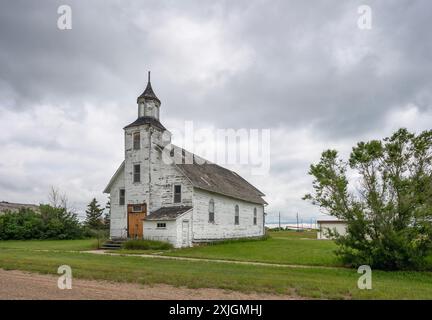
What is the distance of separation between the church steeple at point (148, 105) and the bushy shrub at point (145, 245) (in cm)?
979

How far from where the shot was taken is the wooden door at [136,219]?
25094mm

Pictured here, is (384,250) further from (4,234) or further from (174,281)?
(4,234)

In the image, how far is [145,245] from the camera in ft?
69.9

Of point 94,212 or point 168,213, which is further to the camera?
point 94,212

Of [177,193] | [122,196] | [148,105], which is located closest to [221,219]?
[177,193]

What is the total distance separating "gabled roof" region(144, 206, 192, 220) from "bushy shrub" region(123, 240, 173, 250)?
168 cm

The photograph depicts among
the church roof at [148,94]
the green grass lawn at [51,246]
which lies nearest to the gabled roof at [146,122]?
the church roof at [148,94]

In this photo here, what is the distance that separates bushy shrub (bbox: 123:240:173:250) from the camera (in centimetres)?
2128

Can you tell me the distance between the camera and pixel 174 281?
31.3 feet

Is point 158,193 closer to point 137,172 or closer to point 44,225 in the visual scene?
point 137,172

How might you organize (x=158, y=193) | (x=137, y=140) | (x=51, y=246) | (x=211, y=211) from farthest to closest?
(x=211, y=211) → (x=137, y=140) → (x=158, y=193) → (x=51, y=246)

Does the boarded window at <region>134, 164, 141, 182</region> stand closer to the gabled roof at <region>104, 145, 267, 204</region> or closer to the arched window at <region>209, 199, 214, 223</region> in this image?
the gabled roof at <region>104, 145, 267, 204</region>

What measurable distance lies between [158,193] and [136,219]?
2.48 m
